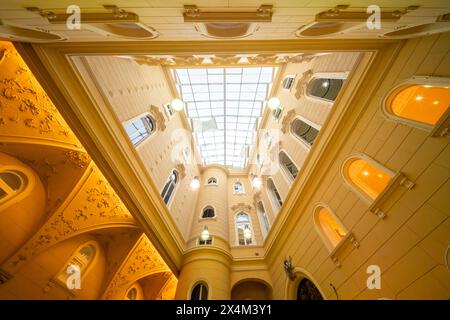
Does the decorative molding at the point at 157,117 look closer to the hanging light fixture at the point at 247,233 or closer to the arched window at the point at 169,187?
the arched window at the point at 169,187

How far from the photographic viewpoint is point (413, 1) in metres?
3.39

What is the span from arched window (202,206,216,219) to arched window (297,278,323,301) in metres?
6.20

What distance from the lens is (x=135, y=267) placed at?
363 inches

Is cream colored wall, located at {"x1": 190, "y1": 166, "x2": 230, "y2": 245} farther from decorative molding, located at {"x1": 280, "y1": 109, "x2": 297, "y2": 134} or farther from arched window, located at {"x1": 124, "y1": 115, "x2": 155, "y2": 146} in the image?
decorative molding, located at {"x1": 280, "y1": 109, "x2": 297, "y2": 134}

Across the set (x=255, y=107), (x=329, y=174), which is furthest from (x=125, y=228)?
(x=255, y=107)

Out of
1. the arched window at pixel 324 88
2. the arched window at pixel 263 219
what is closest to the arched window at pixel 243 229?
the arched window at pixel 263 219

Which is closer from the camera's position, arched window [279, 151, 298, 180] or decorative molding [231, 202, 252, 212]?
arched window [279, 151, 298, 180]

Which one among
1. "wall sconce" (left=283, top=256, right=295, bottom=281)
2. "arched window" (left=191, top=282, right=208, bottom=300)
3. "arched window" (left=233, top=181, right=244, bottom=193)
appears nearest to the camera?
"wall sconce" (left=283, top=256, right=295, bottom=281)

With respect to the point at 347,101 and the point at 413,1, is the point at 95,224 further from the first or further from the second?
the point at 413,1

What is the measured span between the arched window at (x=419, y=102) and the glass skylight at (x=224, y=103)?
10382 millimetres

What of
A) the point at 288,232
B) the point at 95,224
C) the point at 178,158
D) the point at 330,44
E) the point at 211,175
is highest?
the point at 211,175

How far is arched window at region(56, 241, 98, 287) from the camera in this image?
7.41 m

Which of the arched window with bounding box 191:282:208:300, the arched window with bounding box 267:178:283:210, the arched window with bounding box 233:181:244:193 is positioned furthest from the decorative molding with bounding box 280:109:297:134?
the arched window with bounding box 191:282:208:300
